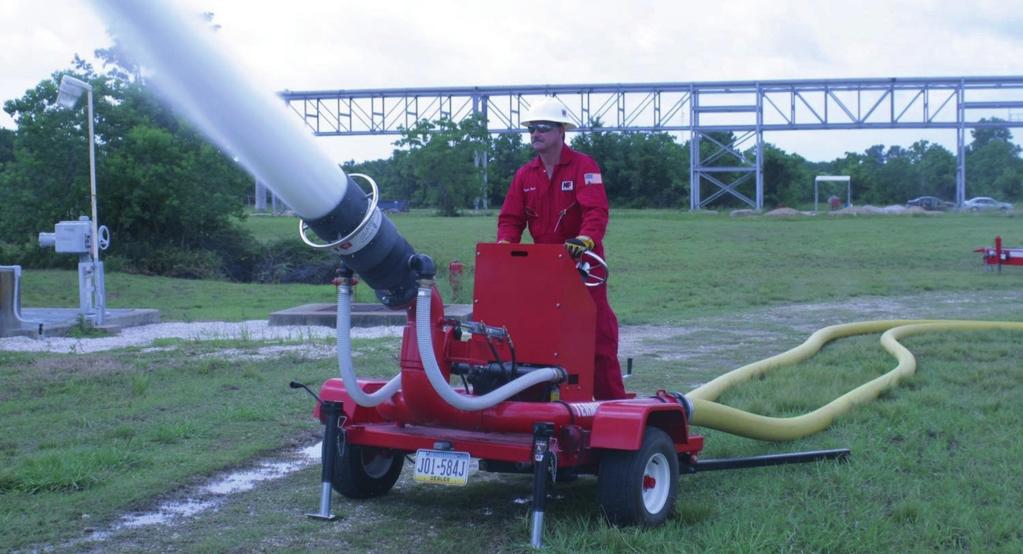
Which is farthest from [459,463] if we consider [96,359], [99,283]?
[99,283]

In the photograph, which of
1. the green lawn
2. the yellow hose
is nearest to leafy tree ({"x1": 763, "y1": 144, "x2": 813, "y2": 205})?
the green lawn

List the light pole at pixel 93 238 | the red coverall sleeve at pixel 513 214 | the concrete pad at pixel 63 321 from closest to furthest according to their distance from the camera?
the red coverall sleeve at pixel 513 214, the concrete pad at pixel 63 321, the light pole at pixel 93 238

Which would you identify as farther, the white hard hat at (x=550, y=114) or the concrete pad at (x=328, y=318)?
the concrete pad at (x=328, y=318)

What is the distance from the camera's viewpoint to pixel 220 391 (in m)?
9.91

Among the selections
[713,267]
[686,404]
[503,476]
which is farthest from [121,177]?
[686,404]

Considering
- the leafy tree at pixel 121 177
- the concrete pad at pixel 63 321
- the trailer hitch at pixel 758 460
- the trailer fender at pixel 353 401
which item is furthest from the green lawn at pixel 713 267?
the trailer fender at pixel 353 401

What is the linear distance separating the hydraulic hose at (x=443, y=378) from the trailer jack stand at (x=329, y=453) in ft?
2.09

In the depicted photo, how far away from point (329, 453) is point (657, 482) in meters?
1.70

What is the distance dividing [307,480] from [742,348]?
24.6 feet

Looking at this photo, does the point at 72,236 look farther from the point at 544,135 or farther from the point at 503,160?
the point at 503,160

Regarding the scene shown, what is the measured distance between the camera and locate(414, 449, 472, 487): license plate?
5602 millimetres

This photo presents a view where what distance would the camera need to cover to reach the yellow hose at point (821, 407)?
7.07m

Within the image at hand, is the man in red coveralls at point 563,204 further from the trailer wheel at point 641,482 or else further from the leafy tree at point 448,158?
the leafy tree at point 448,158

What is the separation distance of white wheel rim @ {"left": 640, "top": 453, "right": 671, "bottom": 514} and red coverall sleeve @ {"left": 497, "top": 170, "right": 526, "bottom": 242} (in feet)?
5.45
